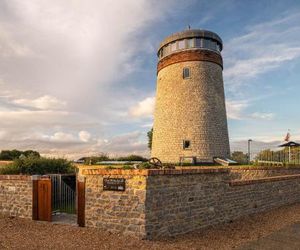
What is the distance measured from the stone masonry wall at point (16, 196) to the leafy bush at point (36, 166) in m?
2.62

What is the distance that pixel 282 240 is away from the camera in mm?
9047

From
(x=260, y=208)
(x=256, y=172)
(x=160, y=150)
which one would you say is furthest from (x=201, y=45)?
(x=260, y=208)

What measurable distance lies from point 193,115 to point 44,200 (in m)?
18.2

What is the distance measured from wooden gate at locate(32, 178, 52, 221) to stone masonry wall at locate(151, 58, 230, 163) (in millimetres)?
17139

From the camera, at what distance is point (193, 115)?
2750 centimetres

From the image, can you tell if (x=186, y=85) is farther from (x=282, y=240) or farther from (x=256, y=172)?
(x=282, y=240)

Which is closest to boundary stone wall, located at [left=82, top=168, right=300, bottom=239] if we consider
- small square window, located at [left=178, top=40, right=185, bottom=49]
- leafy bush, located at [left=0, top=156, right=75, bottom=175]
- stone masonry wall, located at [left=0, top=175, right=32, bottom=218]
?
stone masonry wall, located at [left=0, top=175, right=32, bottom=218]

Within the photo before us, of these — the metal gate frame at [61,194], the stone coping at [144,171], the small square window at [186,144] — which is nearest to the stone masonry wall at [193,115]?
the small square window at [186,144]

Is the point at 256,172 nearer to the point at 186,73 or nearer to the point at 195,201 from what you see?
the point at 195,201

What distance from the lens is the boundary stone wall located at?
28.6 feet

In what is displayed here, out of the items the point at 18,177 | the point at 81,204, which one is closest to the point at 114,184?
the point at 81,204

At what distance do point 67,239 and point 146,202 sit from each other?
8.06 feet

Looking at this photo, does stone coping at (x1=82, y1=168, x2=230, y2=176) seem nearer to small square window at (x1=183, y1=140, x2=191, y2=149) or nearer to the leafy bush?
the leafy bush

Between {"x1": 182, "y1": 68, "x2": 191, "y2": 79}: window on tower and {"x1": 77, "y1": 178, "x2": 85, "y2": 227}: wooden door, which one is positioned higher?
{"x1": 182, "y1": 68, "x2": 191, "y2": 79}: window on tower
